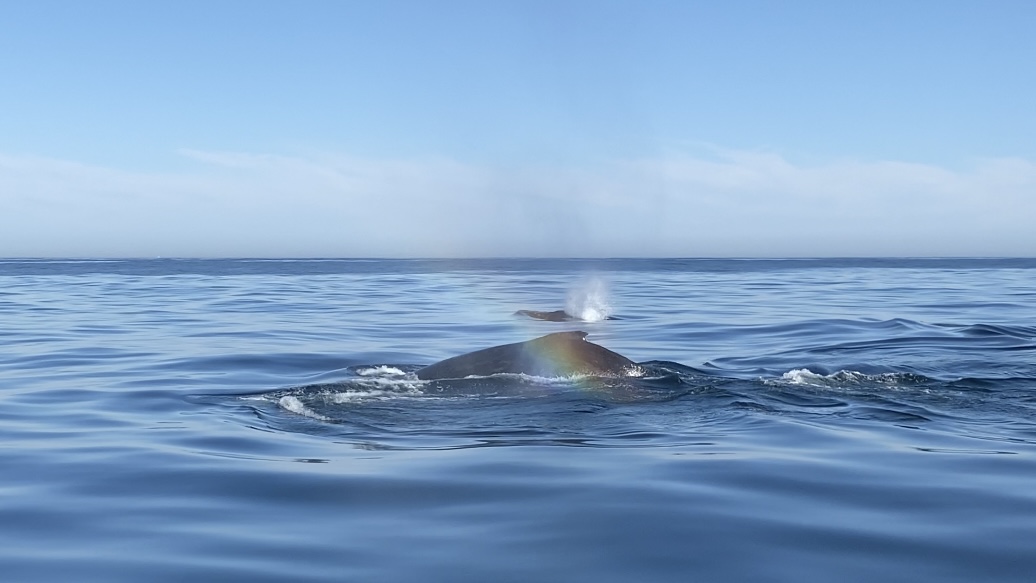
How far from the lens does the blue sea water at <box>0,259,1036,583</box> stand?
577cm

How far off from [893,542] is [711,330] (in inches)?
648

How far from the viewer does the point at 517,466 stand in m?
8.20

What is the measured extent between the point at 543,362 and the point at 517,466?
4.74 meters

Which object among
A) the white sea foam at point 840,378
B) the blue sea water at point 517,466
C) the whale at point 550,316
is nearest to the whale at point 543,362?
the blue sea water at point 517,466

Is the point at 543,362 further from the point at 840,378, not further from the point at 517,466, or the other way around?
the point at 517,466

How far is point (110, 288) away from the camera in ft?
150

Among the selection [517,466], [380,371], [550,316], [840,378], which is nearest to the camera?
[517,466]

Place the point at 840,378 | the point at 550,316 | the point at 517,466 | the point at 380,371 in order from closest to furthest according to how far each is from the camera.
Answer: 1. the point at 517,466
2. the point at 840,378
3. the point at 380,371
4. the point at 550,316

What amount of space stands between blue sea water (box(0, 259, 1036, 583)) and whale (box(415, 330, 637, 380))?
0.86ft

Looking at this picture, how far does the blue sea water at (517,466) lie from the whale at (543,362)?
0.86 ft

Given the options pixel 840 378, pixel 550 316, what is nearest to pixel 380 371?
pixel 840 378

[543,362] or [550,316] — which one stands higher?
[543,362]

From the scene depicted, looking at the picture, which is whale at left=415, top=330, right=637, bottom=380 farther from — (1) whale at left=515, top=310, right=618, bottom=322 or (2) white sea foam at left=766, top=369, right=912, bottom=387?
(1) whale at left=515, top=310, right=618, bottom=322

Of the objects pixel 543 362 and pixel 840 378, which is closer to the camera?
pixel 543 362
